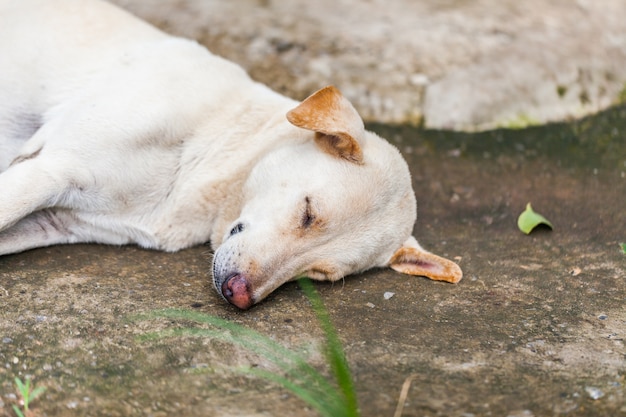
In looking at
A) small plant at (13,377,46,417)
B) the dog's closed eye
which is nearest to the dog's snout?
the dog's closed eye

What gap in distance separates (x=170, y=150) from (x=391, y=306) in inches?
49.5

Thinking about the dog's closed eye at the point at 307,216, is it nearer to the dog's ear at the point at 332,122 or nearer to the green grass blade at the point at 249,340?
the dog's ear at the point at 332,122

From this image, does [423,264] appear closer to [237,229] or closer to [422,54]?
[237,229]

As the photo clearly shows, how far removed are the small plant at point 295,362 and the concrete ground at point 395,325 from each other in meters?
0.05

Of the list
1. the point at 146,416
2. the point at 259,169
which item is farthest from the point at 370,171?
the point at 146,416

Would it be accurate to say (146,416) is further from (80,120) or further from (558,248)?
(558,248)

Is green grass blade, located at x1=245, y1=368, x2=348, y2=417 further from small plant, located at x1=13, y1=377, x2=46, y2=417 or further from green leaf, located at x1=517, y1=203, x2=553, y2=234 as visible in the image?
green leaf, located at x1=517, y1=203, x2=553, y2=234

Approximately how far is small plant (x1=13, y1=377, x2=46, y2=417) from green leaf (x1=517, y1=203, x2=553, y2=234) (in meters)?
2.77

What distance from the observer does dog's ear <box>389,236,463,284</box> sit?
3754 mm

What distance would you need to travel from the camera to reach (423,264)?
3.81m

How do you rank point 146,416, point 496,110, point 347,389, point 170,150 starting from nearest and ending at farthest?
point 347,389, point 146,416, point 170,150, point 496,110

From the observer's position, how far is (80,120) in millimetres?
3664

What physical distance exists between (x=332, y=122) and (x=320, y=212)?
39 cm

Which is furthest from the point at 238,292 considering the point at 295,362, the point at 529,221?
the point at 529,221
